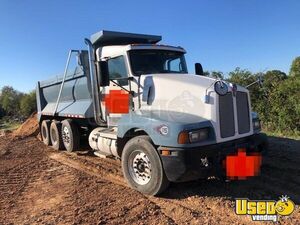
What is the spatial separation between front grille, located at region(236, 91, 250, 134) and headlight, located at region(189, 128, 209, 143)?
2.99 ft

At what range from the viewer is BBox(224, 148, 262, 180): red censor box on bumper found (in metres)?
5.94

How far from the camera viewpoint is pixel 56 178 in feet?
26.4

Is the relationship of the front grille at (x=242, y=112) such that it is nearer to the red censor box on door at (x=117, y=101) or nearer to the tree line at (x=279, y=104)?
the red censor box on door at (x=117, y=101)

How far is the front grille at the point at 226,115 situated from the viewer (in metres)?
6.21

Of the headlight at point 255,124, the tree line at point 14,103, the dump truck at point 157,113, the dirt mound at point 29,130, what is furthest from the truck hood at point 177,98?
the tree line at point 14,103

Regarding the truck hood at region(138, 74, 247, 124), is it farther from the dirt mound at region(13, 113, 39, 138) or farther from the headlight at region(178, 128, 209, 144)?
the dirt mound at region(13, 113, 39, 138)

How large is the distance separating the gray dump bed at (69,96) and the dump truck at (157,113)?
0.06 meters

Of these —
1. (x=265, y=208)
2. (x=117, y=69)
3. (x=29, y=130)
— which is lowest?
(x=265, y=208)

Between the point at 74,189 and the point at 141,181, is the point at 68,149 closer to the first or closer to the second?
the point at 74,189

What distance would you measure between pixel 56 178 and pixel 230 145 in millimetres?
3954

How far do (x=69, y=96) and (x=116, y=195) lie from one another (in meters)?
5.17

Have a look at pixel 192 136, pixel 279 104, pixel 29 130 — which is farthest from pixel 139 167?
pixel 29 130

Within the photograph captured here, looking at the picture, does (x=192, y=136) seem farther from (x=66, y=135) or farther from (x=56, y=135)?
(x=56, y=135)

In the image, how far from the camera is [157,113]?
6609 millimetres
